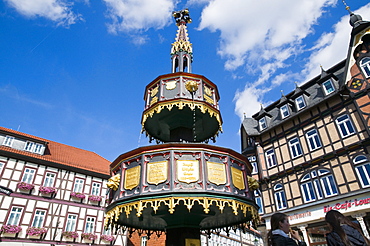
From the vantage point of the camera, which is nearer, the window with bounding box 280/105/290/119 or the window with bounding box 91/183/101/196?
the window with bounding box 91/183/101/196

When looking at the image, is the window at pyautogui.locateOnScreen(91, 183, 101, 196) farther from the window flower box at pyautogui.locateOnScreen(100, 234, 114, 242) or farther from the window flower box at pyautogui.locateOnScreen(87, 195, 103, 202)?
the window flower box at pyautogui.locateOnScreen(100, 234, 114, 242)

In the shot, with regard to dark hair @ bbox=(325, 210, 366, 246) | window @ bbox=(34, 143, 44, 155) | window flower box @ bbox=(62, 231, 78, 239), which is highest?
window @ bbox=(34, 143, 44, 155)

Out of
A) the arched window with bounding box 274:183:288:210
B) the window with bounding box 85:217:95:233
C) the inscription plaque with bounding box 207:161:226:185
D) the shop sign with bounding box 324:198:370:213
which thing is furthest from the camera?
the window with bounding box 85:217:95:233

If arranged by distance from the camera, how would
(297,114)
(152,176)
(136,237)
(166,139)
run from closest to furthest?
(152,176), (166,139), (297,114), (136,237)

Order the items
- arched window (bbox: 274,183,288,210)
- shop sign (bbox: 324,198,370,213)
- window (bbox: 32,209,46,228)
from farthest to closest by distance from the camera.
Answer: arched window (bbox: 274,183,288,210)
window (bbox: 32,209,46,228)
shop sign (bbox: 324,198,370,213)

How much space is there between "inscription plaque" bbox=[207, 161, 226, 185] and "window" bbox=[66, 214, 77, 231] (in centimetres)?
1995

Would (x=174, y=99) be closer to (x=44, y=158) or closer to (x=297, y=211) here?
(x=297, y=211)

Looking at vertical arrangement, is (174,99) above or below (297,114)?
below

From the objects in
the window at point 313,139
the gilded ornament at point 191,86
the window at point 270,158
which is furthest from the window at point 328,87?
the gilded ornament at point 191,86

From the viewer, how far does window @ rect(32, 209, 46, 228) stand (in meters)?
20.4

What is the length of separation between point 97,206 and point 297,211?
60.8ft

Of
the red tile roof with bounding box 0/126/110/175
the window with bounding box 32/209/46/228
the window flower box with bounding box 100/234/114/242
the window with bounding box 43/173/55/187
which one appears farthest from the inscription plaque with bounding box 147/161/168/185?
the red tile roof with bounding box 0/126/110/175

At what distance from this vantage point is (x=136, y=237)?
26.6 metres

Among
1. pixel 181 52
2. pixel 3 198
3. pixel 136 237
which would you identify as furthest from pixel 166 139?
pixel 136 237
